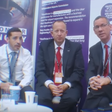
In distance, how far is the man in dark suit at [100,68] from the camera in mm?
2352

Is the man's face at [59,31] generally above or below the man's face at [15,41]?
above

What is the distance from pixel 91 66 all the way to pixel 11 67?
1267mm

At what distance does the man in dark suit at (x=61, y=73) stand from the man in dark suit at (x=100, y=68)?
0.22 m

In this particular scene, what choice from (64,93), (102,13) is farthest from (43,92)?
(102,13)

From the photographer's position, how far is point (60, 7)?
3.77 meters

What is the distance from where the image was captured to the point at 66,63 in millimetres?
2855

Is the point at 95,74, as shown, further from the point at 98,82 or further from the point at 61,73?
the point at 61,73

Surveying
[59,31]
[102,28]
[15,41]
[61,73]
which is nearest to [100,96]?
[61,73]

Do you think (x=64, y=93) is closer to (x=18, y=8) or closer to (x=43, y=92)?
(x=43, y=92)

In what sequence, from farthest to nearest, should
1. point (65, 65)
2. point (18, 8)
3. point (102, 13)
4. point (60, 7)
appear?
point (18, 8) < point (60, 7) < point (102, 13) < point (65, 65)

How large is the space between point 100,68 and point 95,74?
130 mm

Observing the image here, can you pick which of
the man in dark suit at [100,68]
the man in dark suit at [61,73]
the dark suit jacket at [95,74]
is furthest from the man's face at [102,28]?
the man in dark suit at [61,73]

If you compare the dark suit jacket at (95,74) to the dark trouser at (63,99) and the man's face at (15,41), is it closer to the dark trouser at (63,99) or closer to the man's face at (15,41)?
the dark trouser at (63,99)

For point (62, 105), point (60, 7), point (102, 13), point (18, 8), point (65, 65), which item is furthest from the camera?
point (18, 8)
